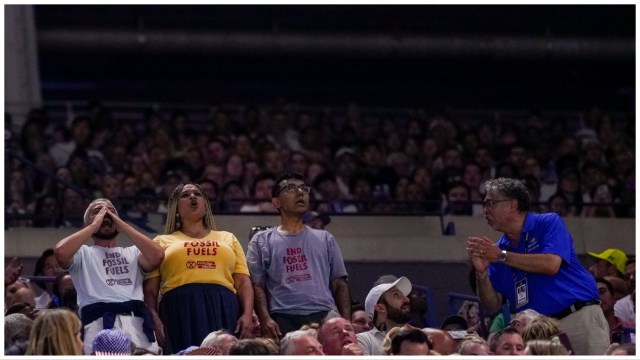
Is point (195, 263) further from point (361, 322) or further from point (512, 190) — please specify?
point (512, 190)

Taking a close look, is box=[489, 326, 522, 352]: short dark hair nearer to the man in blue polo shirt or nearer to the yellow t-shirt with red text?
the man in blue polo shirt

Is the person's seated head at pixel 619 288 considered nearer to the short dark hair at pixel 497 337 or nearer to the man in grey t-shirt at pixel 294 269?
the man in grey t-shirt at pixel 294 269

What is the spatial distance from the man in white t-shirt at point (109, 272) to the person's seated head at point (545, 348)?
2157 mm

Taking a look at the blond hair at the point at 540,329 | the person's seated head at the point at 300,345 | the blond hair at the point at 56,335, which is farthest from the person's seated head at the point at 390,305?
the blond hair at the point at 56,335

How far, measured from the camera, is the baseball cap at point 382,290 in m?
8.77

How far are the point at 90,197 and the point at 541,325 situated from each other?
18.8 feet

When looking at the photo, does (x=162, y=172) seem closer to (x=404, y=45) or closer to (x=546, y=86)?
(x=404, y=45)

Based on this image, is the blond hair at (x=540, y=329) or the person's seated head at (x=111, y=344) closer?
the person's seated head at (x=111, y=344)

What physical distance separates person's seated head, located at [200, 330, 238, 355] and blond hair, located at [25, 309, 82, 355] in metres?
1.01

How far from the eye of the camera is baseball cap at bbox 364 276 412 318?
8773 mm

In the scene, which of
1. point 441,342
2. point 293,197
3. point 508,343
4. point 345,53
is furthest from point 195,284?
point 345,53

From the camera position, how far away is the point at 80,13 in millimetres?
19734

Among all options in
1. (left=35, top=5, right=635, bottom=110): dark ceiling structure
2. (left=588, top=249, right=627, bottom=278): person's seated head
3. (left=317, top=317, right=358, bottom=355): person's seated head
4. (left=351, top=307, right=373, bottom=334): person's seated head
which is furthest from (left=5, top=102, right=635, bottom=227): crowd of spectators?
(left=317, top=317, right=358, bottom=355): person's seated head

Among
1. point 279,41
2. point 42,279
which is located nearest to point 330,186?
point 42,279
